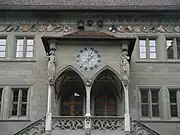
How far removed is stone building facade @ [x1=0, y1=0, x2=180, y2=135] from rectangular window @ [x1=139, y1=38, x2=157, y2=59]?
0.06 meters

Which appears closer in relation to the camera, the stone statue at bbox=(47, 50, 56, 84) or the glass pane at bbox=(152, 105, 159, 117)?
the stone statue at bbox=(47, 50, 56, 84)

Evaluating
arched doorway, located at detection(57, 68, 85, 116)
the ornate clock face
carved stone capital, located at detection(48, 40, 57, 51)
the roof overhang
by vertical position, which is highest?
the roof overhang

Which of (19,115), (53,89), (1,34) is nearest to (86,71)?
(53,89)

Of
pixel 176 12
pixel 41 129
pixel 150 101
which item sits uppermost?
pixel 176 12

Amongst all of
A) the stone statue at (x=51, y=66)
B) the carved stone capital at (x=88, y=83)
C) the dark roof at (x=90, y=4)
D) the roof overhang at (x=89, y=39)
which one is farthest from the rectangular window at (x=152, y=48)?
the stone statue at (x=51, y=66)

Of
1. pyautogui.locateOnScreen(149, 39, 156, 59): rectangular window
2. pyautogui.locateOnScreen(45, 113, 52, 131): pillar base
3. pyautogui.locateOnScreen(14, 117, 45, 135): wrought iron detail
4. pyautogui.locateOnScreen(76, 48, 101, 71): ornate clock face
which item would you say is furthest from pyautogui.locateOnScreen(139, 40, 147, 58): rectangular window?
pyautogui.locateOnScreen(14, 117, 45, 135): wrought iron detail

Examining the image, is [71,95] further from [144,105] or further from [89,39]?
[144,105]

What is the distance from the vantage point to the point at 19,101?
19391mm

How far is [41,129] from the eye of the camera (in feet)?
56.2

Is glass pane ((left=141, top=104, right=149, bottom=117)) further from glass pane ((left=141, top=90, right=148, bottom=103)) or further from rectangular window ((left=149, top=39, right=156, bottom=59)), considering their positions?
rectangular window ((left=149, top=39, right=156, bottom=59))

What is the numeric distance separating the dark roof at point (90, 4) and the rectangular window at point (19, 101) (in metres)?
4.65

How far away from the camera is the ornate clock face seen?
17.8 meters

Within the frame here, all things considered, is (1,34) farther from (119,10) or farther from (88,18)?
(119,10)

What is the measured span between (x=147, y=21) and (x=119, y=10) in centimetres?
173
